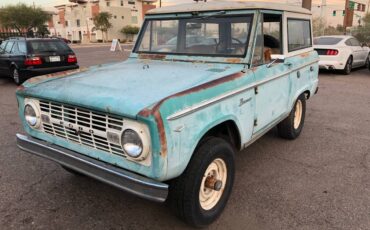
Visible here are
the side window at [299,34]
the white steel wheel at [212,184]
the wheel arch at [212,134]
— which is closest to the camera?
the wheel arch at [212,134]

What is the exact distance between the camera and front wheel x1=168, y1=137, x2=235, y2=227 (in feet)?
8.68

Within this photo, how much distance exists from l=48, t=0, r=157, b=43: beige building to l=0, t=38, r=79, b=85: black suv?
62.8 metres

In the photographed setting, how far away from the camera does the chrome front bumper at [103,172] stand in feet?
7.70

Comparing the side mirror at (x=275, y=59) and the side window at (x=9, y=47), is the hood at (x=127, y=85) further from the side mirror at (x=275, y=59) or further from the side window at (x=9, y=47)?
the side window at (x=9, y=47)

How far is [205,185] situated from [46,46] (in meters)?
9.40

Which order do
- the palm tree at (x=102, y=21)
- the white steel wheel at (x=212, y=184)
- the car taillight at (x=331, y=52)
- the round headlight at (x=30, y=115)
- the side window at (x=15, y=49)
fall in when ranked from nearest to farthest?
the white steel wheel at (x=212, y=184)
the round headlight at (x=30, y=115)
the side window at (x=15, y=49)
the car taillight at (x=331, y=52)
the palm tree at (x=102, y=21)

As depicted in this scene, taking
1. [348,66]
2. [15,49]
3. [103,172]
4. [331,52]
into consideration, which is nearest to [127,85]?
[103,172]

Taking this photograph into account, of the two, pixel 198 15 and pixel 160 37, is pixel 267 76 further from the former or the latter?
pixel 160 37

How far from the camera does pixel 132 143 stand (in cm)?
239

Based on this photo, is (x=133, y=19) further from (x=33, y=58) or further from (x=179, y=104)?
(x=179, y=104)

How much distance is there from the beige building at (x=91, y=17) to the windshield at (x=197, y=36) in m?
70.4

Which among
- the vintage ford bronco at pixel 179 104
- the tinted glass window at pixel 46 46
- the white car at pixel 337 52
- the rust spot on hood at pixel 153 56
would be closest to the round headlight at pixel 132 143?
the vintage ford bronco at pixel 179 104

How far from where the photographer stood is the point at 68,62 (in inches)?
433

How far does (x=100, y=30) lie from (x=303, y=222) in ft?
234
